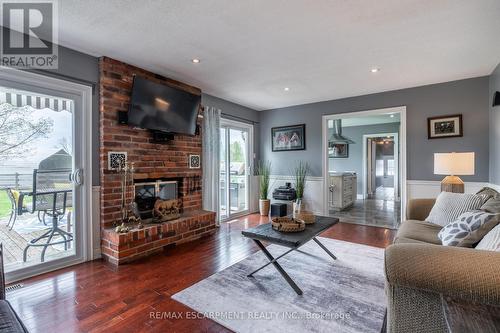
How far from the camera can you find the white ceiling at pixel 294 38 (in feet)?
6.34

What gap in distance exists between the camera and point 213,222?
12.5ft

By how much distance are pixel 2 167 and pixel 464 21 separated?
14.0 ft

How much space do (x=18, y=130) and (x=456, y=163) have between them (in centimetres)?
473

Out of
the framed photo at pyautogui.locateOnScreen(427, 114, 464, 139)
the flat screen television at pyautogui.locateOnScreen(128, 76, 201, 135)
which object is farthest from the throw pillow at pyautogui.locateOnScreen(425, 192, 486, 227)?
the flat screen television at pyautogui.locateOnScreen(128, 76, 201, 135)

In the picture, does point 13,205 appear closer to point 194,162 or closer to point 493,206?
point 194,162

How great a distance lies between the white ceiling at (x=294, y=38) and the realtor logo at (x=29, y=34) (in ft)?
0.38

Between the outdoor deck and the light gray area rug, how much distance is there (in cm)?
159

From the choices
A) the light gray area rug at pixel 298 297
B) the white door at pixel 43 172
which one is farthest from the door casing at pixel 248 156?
the white door at pixel 43 172

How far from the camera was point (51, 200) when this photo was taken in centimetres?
260

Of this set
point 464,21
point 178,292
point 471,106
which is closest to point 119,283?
point 178,292

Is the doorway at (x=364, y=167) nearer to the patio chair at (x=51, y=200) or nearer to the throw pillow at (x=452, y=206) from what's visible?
the throw pillow at (x=452, y=206)

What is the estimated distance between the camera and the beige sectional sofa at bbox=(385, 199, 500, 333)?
978 millimetres

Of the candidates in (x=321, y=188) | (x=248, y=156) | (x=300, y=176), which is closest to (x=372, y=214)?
(x=321, y=188)

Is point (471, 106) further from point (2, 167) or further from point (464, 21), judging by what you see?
point (2, 167)
